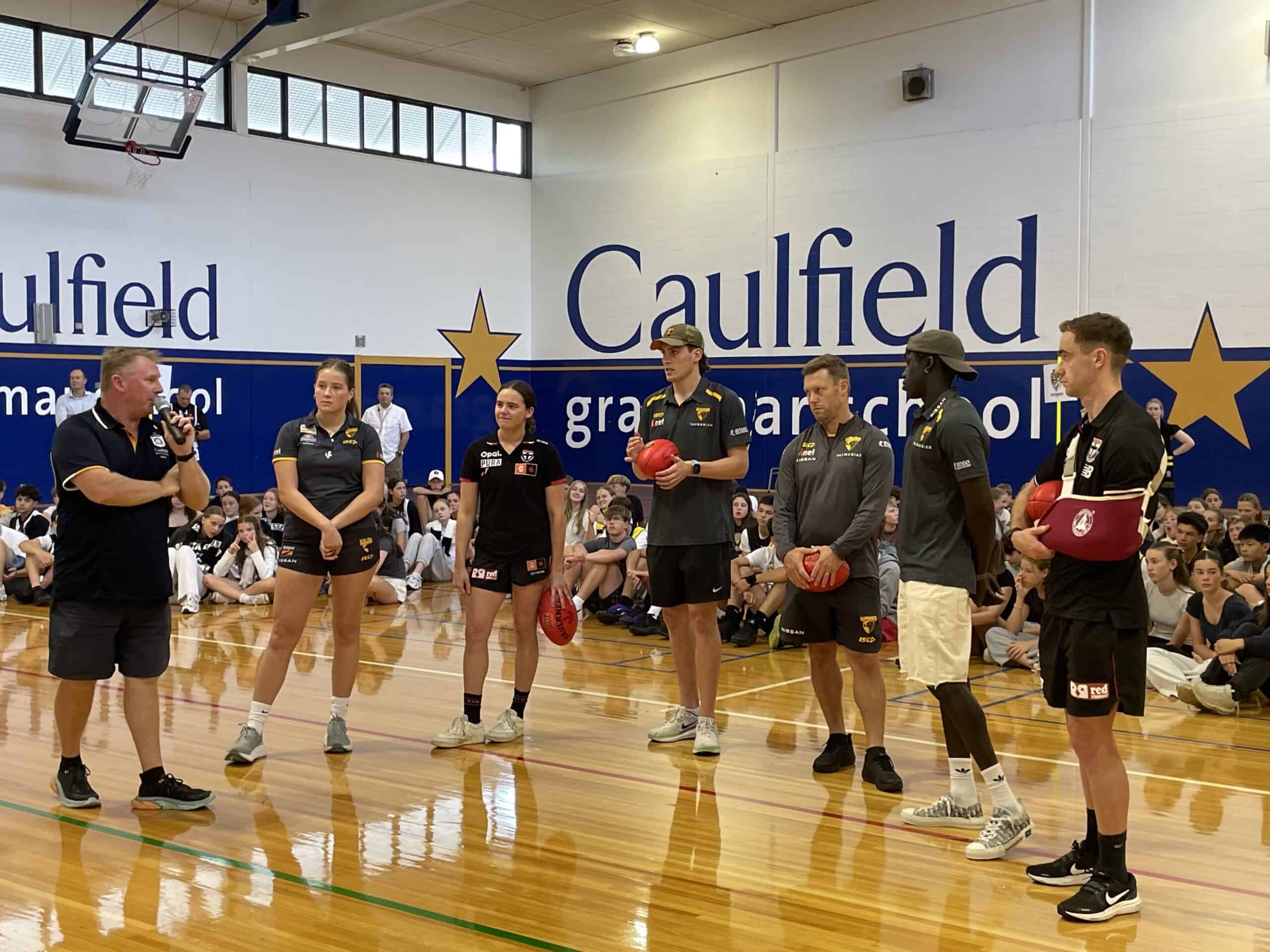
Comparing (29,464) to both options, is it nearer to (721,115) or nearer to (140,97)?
(140,97)

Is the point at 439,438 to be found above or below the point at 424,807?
above

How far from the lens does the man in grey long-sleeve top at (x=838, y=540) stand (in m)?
5.70

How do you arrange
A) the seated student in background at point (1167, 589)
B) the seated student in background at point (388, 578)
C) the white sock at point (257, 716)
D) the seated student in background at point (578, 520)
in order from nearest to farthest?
the white sock at point (257, 716) < the seated student in background at point (1167, 589) < the seated student in background at point (388, 578) < the seated student in background at point (578, 520)

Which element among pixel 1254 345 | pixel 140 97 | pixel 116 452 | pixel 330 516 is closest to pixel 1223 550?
pixel 1254 345

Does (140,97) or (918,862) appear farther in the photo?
(140,97)

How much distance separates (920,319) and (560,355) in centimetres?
550

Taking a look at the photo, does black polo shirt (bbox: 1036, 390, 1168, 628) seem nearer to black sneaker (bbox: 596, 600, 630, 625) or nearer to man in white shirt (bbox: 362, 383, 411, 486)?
black sneaker (bbox: 596, 600, 630, 625)

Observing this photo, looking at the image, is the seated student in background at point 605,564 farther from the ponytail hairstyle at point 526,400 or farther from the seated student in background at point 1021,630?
the ponytail hairstyle at point 526,400

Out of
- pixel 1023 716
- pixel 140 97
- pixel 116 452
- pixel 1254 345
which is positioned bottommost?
pixel 1023 716

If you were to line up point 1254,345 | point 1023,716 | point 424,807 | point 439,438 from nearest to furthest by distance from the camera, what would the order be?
point 424,807, point 1023,716, point 1254,345, point 439,438

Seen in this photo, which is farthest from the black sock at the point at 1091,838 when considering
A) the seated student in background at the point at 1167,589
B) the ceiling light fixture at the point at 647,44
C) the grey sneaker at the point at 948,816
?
the ceiling light fixture at the point at 647,44

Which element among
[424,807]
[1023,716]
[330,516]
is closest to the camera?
[424,807]

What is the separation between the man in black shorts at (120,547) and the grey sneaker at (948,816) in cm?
289

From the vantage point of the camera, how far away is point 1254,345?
465 inches
